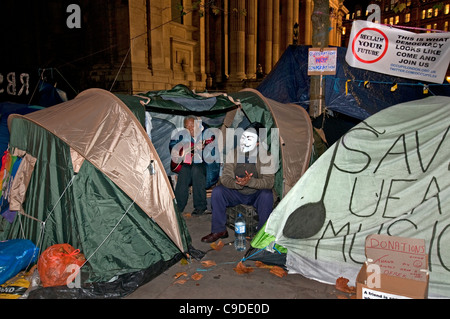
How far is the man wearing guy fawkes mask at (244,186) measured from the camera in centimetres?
499

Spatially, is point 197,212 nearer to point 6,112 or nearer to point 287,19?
point 6,112

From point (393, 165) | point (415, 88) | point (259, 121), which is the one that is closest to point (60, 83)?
point (259, 121)

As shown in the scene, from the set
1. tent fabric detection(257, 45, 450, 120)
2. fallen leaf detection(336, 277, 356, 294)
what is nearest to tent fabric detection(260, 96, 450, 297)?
fallen leaf detection(336, 277, 356, 294)

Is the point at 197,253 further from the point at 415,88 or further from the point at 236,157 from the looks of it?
the point at 415,88

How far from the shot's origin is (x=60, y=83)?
52.9ft

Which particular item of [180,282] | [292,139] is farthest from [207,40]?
[180,282]

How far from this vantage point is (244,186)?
202 inches

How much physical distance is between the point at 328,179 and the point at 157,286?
94.6 inches

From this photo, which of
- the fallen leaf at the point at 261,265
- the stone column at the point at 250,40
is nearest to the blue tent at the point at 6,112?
the fallen leaf at the point at 261,265

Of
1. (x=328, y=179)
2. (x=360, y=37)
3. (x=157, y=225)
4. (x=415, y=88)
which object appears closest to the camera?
(x=328, y=179)

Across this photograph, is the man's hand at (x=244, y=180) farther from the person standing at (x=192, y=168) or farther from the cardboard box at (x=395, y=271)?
the cardboard box at (x=395, y=271)

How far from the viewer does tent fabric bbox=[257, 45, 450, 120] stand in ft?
26.4

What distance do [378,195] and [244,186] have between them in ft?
6.53

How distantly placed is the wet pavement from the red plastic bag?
29.2 inches
